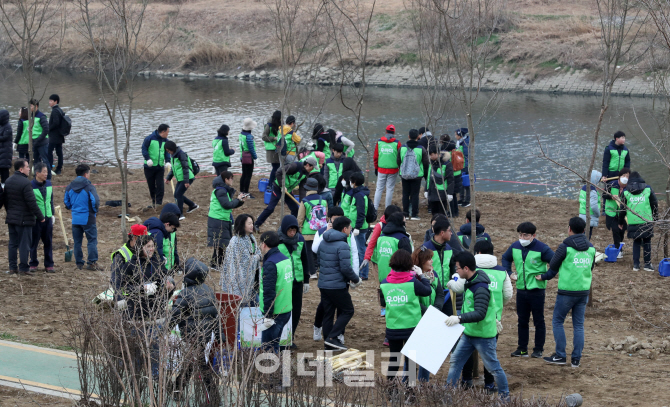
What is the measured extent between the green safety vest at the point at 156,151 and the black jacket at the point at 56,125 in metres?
3.55

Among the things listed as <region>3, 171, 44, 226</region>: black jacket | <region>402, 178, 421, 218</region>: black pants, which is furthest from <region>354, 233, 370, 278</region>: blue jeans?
<region>3, 171, 44, 226</region>: black jacket

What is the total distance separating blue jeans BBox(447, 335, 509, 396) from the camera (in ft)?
19.7

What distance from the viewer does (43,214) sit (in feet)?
31.2

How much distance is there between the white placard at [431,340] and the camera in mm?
5785

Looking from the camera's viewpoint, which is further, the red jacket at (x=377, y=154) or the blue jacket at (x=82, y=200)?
the red jacket at (x=377, y=154)

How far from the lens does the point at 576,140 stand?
24984 millimetres

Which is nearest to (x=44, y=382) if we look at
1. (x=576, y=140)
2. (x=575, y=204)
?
(x=575, y=204)

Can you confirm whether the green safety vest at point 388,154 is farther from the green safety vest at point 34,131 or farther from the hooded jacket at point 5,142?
the green safety vest at point 34,131

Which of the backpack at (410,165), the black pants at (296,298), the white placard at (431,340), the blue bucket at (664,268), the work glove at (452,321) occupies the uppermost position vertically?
the backpack at (410,165)

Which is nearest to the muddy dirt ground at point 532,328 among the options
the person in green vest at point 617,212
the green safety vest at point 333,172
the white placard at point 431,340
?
the person in green vest at point 617,212

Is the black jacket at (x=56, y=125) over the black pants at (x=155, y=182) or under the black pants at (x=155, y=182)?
over

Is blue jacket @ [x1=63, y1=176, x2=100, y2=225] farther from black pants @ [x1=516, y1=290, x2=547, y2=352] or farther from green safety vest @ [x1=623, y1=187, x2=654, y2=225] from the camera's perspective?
green safety vest @ [x1=623, y1=187, x2=654, y2=225]

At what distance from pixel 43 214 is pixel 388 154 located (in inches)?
Result: 256

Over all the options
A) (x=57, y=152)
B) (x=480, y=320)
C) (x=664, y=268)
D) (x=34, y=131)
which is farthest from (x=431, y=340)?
(x=57, y=152)
